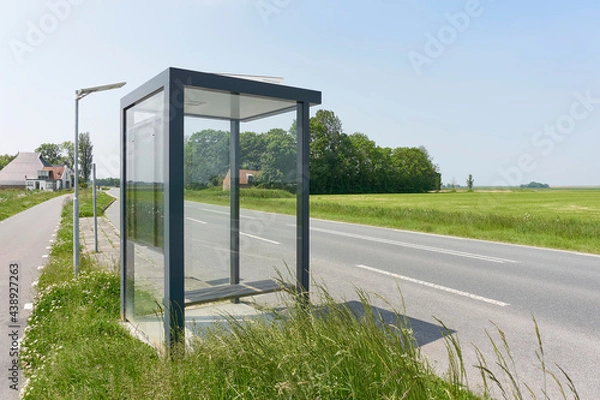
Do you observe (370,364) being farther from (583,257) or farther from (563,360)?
(583,257)

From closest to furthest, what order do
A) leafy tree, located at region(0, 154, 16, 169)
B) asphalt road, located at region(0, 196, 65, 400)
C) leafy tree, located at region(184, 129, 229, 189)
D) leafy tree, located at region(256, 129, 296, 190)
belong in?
1. asphalt road, located at region(0, 196, 65, 400)
2. leafy tree, located at region(184, 129, 229, 189)
3. leafy tree, located at region(256, 129, 296, 190)
4. leafy tree, located at region(0, 154, 16, 169)

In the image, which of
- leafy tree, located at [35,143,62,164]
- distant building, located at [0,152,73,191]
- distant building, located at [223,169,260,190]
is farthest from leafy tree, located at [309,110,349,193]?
leafy tree, located at [35,143,62,164]

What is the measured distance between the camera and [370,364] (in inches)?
102

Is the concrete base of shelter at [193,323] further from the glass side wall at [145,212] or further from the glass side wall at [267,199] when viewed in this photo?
the glass side wall at [267,199]

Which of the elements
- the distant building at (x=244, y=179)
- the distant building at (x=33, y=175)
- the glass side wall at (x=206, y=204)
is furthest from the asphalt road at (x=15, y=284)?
the distant building at (x=33, y=175)

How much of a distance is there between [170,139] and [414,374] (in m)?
2.75

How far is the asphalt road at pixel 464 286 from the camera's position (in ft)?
14.6

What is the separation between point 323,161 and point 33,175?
246 feet

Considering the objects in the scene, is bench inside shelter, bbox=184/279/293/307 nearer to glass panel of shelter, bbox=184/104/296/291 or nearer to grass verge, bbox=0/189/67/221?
glass panel of shelter, bbox=184/104/296/291

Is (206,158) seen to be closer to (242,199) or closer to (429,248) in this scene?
(242,199)

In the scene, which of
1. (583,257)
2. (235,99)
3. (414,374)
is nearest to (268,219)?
(235,99)

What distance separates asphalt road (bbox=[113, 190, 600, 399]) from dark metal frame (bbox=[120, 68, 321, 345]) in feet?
2.02

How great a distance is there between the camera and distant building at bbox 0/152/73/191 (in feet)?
320

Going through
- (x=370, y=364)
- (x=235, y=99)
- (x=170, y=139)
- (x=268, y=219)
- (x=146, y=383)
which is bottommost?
(x=146, y=383)
